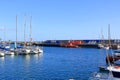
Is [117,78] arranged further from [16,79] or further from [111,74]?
[16,79]

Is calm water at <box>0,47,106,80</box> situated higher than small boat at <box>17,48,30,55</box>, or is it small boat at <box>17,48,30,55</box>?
small boat at <box>17,48,30,55</box>

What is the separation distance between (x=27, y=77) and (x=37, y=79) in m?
2.61

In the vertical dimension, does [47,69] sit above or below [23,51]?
below

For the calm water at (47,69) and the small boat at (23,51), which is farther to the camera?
the small boat at (23,51)

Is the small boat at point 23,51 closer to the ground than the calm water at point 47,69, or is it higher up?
higher up

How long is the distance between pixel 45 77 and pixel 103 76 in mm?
13025

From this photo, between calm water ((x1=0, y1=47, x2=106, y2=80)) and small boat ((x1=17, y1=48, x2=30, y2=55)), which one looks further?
small boat ((x1=17, y1=48, x2=30, y2=55))

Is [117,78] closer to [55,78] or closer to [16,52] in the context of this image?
[55,78]

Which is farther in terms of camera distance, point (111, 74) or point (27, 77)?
point (27, 77)

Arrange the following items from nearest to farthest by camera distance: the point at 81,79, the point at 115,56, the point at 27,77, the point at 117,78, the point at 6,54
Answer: the point at 117,78 < the point at 81,79 < the point at 27,77 < the point at 115,56 < the point at 6,54

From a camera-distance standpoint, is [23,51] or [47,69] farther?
[23,51]

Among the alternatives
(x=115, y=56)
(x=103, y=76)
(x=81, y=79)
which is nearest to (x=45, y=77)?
(x=81, y=79)

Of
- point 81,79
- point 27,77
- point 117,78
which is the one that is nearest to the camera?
point 117,78

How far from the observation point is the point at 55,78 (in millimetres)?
43375
